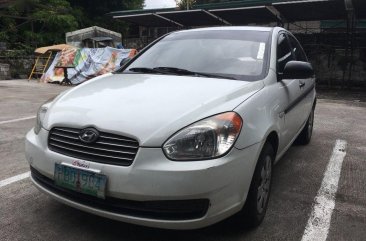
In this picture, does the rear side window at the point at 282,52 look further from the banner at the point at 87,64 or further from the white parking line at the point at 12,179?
the banner at the point at 87,64

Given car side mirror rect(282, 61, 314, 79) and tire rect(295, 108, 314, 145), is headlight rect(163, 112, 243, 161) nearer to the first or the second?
car side mirror rect(282, 61, 314, 79)

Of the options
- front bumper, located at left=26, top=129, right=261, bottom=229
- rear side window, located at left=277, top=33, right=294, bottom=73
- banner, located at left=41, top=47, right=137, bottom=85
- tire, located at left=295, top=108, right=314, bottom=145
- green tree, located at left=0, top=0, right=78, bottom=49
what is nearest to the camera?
front bumper, located at left=26, top=129, right=261, bottom=229

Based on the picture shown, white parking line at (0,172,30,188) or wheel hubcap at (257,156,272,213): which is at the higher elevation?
wheel hubcap at (257,156,272,213)

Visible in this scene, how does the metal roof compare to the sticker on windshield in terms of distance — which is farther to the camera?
the metal roof

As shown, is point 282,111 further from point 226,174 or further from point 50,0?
point 50,0

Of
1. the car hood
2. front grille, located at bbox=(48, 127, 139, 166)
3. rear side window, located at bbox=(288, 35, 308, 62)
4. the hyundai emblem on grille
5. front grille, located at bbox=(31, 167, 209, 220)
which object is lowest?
front grille, located at bbox=(31, 167, 209, 220)

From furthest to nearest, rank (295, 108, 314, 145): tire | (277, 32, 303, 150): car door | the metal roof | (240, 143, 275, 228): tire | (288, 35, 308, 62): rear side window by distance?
the metal roof
(295, 108, 314, 145): tire
(288, 35, 308, 62): rear side window
(277, 32, 303, 150): car door
(240, 143, 275, 228): tire

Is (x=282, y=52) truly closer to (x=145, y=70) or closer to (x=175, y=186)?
(x=145, y=70)

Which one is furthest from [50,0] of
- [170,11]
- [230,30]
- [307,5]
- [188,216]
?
[188,216]

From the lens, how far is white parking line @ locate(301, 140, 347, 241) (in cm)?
298

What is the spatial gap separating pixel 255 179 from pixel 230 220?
37cm

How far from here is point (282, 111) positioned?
346cm

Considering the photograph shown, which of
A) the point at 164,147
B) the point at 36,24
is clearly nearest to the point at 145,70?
the point at 164,147

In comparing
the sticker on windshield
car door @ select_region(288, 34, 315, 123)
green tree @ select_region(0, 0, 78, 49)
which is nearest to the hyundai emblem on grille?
the sticker on windshield
